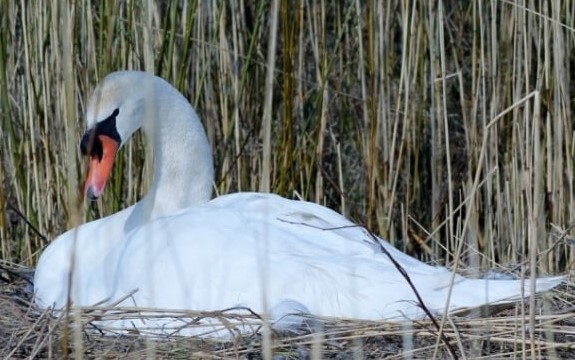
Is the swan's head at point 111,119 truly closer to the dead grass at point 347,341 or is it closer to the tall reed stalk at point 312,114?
the tall reed stalk at point 312,114

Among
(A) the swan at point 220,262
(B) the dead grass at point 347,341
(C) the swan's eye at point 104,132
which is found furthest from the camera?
(C) the swan's eye at point 104,132

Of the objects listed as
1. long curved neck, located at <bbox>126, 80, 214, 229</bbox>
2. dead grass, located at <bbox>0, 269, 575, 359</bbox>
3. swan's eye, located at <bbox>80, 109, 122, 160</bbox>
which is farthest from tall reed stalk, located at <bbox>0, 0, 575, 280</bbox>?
dead grass, located at <bbox>0, 269, 575, 359</bbox>

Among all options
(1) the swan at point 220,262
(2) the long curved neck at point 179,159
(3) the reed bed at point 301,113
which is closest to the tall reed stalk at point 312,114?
(3) the reed bed at point 301,113

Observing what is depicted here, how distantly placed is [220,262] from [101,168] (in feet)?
2.22

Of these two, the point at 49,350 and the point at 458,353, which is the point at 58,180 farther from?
the point at 458,353

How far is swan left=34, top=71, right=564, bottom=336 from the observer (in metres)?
3.39

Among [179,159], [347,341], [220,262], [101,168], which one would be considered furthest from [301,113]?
[347,341]

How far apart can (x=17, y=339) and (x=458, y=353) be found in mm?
1243

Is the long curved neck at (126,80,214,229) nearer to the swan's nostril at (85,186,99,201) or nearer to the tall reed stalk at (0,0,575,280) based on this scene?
the tall reed stalk at (0,0,575,280)

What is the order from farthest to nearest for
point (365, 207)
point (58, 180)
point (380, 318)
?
point (365, 207) < point (58, 180) < point (380, 318)

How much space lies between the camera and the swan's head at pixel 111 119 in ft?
13.0

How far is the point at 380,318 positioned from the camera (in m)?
3.38

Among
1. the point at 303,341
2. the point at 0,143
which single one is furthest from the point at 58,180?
the point at 303,341

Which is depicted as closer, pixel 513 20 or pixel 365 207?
pixel 513 20
